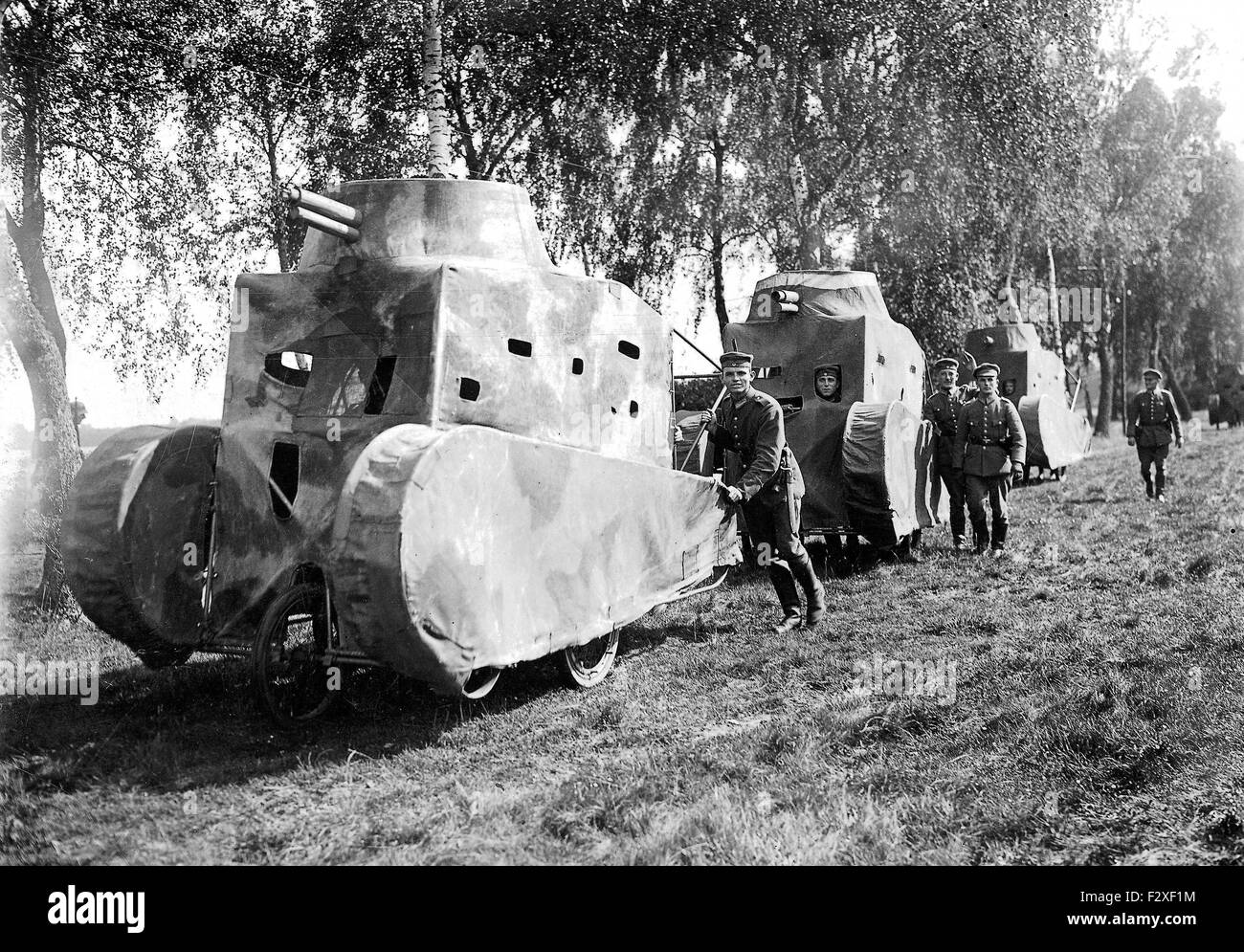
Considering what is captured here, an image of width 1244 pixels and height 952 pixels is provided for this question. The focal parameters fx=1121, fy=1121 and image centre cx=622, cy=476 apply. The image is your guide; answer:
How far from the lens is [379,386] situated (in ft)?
22.2

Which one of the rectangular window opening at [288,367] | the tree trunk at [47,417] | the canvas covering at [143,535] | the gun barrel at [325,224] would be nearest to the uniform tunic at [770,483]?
the rectangular window opening at [288,367]

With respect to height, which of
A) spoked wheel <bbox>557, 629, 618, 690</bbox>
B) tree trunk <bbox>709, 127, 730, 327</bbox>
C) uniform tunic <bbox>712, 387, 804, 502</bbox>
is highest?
tree trunk <bbox>709, 127, 730, 327</bbox>

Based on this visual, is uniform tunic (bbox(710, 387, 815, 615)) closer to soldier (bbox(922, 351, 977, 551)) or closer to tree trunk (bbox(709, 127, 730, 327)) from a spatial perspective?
soldier (bbox(922, 351, 977, 551))

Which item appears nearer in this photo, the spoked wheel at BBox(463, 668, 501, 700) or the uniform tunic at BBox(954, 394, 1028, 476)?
the spoked wheel at BBox(463, 668, 501, 700)

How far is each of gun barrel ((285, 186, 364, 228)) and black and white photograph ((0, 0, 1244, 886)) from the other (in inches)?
1.2

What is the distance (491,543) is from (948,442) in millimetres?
8321

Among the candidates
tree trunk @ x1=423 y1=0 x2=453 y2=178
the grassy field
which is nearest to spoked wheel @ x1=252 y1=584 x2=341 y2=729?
the grassy field

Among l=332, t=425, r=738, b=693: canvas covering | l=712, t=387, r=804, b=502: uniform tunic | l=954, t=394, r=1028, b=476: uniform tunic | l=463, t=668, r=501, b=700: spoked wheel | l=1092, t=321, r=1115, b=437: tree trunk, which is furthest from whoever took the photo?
l=1092, t=321, r=1115, b=437: tree trunk

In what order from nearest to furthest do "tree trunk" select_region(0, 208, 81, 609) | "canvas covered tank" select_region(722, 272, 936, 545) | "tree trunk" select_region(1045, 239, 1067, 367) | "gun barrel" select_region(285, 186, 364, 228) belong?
"gun barrel" select_region(285, 186, 364, 228) < "tree trunk" select_region(0, 208, 81, 609) < "canvas covered tank" select_region(722, 272, 936, 545) < "tree trunk" select_region(1045, 239, 1067, 367)

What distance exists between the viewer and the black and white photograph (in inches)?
193

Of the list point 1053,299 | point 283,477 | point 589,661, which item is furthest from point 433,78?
point 1053,299

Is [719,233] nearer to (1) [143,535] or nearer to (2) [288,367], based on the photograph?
(2) [288,367]

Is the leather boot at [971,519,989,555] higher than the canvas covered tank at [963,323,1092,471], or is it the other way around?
the canvas covered tank at [963,323,1092,471]
